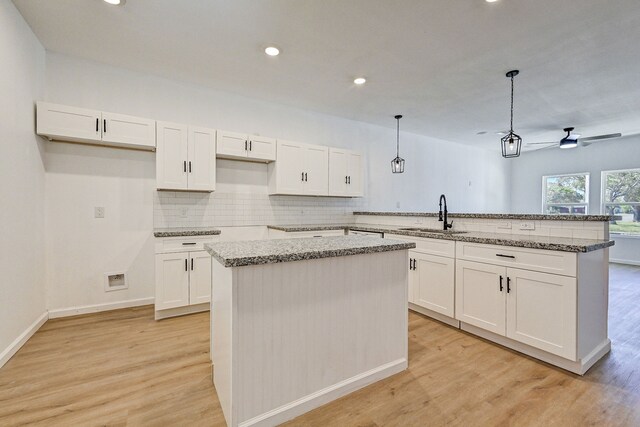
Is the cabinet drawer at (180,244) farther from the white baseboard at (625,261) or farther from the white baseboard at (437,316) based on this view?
the white baseboard at (625,261)

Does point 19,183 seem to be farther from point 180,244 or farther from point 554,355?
point 554,355

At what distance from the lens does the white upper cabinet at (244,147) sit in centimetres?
355

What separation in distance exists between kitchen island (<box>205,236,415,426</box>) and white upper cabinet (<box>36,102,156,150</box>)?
2.08m

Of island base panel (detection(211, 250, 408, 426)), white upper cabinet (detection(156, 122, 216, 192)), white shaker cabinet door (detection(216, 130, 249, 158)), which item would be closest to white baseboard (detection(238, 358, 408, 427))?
island base panel (detection(211, 250, 408, 426))

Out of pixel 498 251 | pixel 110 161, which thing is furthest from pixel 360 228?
pixel 110 161

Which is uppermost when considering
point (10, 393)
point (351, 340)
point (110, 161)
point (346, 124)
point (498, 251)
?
point (346, 124)

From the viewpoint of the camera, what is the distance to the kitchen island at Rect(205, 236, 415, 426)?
147 cm

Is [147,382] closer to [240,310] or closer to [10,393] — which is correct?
[10,393]

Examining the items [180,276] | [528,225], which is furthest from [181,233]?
[528,225]

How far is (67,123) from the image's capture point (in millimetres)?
2793

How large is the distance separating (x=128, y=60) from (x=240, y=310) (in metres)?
3.07

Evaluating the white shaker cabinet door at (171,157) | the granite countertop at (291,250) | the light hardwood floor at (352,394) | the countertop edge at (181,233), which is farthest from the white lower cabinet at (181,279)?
the granite countertop at (291,250)

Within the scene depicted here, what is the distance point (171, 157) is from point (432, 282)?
9.98 ft

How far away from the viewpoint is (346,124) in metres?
5.07
